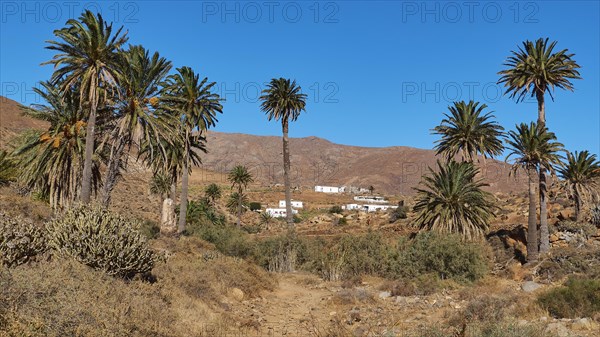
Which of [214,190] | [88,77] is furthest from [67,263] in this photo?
[214,190]

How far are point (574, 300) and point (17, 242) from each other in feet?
50.2

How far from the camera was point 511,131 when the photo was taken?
28344 mm

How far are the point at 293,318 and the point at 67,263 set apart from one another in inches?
272

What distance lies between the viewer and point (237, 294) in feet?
52.4

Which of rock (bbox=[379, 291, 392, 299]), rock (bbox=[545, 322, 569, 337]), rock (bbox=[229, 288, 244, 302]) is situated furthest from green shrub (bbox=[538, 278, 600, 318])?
rock (bbox=[229, 288, 244, 302])

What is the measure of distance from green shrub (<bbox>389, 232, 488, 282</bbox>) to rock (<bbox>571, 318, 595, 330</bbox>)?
9914mm

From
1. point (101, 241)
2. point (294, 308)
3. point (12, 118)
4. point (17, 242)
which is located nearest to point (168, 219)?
point (294, 308)

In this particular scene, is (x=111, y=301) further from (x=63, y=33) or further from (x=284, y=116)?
(x=284, y=116)

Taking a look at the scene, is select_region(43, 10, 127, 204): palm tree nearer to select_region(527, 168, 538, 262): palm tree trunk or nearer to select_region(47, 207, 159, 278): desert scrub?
select_region(47, 207, 159, 278): desert scrub

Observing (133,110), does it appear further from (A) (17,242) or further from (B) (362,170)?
(B) (362,170)

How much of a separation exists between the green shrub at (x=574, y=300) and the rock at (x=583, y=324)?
119 centimetres

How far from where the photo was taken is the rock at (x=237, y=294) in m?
15.9

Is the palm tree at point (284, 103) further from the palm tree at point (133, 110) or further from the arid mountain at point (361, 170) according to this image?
the arid mountain at point (361, 170)

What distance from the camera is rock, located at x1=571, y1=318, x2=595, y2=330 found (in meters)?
10.7
